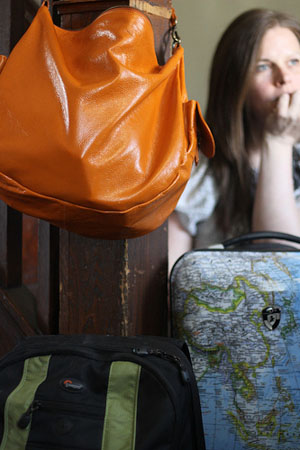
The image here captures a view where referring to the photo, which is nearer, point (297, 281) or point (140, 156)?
point (140, 156)

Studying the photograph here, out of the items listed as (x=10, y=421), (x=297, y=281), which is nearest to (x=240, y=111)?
(x=297, y=281)

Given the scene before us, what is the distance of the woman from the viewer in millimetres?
1177

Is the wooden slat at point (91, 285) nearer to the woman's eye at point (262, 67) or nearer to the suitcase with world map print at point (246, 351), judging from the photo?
the suitcase with world map print at point (246, 351)

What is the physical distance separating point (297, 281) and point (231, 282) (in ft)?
0.41

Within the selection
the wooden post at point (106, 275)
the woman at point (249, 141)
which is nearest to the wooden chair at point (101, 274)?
the wooden post at point (106, 275)

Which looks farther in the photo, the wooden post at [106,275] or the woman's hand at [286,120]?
the woman's hand at [286,120]

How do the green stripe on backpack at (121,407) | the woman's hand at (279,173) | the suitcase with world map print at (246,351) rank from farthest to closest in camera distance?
the woman's hand at (279,173) < the suitcase with world map print at (246,351) < the green stripe on backpack at (121,407)

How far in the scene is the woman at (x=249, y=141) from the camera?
3.86 feet

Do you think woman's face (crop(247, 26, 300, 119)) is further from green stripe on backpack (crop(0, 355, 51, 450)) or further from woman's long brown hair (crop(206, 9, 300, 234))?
green stripe on backpack (crop(0, 355, 51, 450))

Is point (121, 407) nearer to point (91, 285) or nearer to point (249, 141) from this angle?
point (91, 285)

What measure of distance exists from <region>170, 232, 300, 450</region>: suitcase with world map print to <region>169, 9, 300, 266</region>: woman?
1.10 feet

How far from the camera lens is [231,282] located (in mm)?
852

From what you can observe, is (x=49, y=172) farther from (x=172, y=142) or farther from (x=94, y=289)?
(x=94, y=289)

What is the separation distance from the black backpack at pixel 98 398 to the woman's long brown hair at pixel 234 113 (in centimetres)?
61
